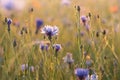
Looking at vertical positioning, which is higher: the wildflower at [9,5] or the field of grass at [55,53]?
the wildflower at [9,5]

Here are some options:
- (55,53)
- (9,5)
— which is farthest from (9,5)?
(55,53)

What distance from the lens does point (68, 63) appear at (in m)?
2.03

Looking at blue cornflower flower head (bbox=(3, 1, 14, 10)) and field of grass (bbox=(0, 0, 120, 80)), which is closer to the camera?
field of grass (bbox=(0, 0, 120, 80))

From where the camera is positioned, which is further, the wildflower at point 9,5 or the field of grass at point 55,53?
the wildflower at point 9,5

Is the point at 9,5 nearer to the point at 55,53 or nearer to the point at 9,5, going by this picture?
the point at 9,5

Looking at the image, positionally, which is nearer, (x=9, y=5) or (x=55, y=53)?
(x=55, y=53)

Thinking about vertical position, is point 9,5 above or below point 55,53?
above

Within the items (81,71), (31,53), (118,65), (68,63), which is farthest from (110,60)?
(81,71)

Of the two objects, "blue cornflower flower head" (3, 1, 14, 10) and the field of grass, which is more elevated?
"blue cornflower flower head" (3, 1, 14, 10)

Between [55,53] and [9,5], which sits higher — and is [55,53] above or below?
below

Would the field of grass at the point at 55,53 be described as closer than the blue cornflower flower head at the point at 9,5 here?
Yes

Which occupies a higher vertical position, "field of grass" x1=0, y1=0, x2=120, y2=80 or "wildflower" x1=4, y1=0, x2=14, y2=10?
"wildflower" x1=4, y1=0, x2=14, y2=10

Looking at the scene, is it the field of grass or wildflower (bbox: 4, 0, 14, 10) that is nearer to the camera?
the field of grass

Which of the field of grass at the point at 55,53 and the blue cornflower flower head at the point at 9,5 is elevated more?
the blue cornflower flower head at the point at 9,5
